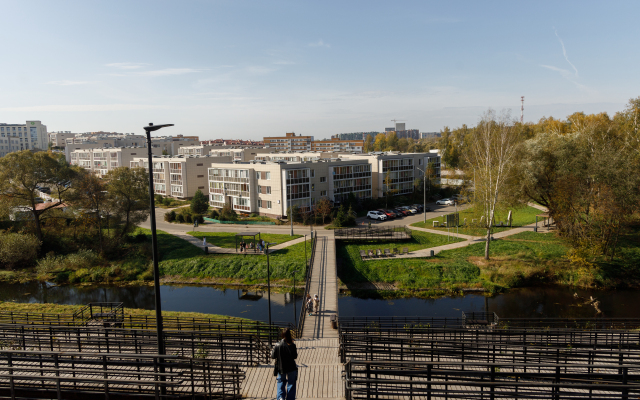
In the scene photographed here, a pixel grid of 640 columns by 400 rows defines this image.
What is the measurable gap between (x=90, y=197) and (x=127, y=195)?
10.2ft

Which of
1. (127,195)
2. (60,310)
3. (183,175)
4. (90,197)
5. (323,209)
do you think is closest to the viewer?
(60,310)

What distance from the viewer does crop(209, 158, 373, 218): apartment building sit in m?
46.5

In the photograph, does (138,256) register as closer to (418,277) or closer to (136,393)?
(418,277)

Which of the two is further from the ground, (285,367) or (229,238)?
(285,367)

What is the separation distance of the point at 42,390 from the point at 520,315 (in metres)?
25.0

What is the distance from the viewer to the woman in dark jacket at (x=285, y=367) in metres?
7.74

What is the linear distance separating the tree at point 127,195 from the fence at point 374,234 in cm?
1969

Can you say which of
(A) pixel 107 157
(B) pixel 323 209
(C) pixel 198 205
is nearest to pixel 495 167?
(B) pixel 323 209

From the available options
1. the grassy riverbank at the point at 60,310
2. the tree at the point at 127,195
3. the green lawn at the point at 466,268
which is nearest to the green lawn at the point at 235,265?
the green lawn at the point at 466,268

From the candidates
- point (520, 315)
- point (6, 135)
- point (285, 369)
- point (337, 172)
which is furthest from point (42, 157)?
A: point (6, 135)

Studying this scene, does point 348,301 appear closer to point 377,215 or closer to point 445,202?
point 377,215

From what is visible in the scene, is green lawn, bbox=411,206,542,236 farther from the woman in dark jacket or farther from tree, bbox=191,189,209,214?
the woman in dark jacket

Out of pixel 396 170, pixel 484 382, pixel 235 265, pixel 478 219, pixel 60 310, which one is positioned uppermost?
pixel 396 170

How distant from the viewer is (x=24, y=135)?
14812 centimetres
